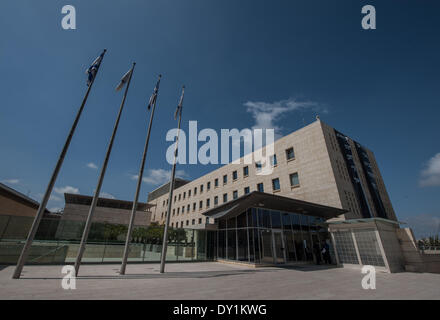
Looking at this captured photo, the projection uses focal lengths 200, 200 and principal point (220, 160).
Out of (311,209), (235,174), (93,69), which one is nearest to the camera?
(93,69)

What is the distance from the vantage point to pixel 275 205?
1631cm

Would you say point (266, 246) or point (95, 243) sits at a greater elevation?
point (95, 243)

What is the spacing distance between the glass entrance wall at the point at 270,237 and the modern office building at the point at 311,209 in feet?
0.23

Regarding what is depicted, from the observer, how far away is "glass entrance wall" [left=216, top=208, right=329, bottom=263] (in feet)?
51.4

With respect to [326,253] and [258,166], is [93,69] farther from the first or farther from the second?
[258,166]

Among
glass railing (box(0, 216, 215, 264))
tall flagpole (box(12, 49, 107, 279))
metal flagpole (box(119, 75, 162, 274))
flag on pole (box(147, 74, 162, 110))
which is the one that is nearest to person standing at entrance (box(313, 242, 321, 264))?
glass railing (box(0, 216, 215, 264))

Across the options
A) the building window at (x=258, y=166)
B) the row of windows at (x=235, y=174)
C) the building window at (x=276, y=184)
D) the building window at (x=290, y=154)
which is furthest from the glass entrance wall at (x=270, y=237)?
the building window at (x=258, y=166)

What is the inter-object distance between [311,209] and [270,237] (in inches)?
171

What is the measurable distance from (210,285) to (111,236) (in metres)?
11.3

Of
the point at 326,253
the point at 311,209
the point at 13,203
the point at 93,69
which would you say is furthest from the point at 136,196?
the point at 13,203

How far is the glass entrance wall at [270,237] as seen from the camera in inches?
617

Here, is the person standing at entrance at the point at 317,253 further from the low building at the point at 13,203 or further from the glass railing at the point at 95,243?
the low building at the point at 13,203

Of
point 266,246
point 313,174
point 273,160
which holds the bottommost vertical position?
point 266,246
